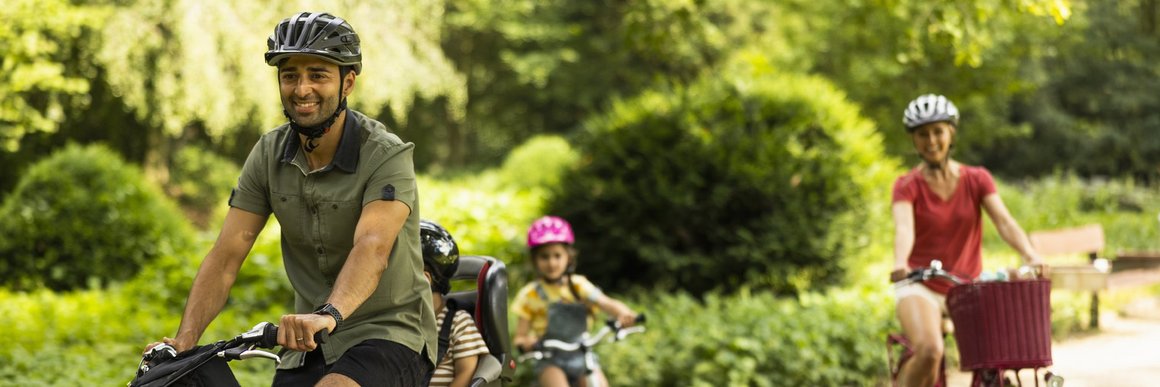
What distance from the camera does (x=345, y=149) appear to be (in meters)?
3.33

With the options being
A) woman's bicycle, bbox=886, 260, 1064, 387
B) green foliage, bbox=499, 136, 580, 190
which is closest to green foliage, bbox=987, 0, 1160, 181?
green foliage, bbox=499, 136, 580, 190

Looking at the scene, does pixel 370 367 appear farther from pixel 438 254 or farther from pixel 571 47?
pixel 571 47

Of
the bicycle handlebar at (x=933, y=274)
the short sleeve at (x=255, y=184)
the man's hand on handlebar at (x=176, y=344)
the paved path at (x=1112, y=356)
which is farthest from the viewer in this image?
the paved path at (x=1112, y=356)

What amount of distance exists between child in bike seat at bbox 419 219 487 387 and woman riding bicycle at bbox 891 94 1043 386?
2129mm

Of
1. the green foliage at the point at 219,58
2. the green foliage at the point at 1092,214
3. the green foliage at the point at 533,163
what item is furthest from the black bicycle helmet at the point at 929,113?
the green foliage at the point at 533,163

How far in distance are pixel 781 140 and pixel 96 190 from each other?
6.98 meters

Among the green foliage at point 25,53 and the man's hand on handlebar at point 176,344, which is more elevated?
the green foliage at point 25,53

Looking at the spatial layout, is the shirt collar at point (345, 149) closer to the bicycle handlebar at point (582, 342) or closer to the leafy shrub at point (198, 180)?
the bicycle handlebar at point (582, 342)

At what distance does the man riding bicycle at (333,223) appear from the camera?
10.6 ft

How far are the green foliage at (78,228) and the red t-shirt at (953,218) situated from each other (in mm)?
8894

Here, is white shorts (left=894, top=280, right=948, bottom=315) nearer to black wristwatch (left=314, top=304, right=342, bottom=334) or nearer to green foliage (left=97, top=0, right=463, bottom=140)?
black wristwatch (left=314, top=304, right=342, bottom=334)

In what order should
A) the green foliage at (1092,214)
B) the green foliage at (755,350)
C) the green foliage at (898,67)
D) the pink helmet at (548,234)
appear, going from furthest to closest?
the green foliage at (898,67)
the green foliage at (1092,214)
the green foliage at (755,350)
the pink helmet at (548,234)

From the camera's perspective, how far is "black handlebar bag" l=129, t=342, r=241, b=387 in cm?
292

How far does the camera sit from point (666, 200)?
11.0 m
